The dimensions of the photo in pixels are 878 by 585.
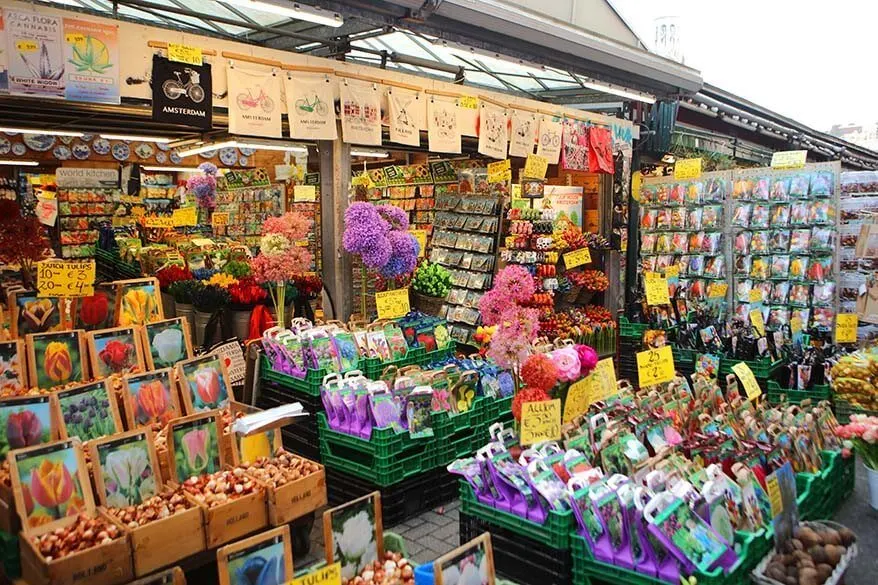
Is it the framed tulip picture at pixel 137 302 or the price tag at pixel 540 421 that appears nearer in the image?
the price tag at pixel 540 421

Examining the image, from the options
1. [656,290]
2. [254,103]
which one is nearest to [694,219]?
[656,290]

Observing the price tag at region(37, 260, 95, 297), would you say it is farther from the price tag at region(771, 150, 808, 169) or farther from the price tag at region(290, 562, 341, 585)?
the price tag at region(771, 150, 808, 169)

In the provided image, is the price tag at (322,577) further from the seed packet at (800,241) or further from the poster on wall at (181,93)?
the seed packet at (800,241)

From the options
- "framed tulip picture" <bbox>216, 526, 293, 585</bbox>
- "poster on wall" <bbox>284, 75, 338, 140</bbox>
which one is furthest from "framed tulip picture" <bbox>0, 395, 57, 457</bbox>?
"poster on wall" <bbox>284, 75, 338, 140</bbox>

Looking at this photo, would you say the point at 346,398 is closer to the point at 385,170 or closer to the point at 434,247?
the point at 434,247

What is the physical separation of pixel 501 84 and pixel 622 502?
797 centimetres

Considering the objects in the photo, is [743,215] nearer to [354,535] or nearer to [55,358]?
[354,535]

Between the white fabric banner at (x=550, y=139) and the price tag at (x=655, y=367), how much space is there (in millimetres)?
3797

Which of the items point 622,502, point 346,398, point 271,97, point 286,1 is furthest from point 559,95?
point 622,502

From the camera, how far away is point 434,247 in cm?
848

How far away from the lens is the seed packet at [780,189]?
277 inches

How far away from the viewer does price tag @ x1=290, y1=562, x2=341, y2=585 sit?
6.80 feet

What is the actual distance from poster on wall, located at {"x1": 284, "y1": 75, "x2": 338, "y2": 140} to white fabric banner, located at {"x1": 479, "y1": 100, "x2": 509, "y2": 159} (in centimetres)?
175

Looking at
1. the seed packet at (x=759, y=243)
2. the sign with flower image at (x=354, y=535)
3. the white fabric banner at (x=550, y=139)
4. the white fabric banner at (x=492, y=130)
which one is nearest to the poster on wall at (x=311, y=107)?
the white fabric banner at (x=492, y=130)
